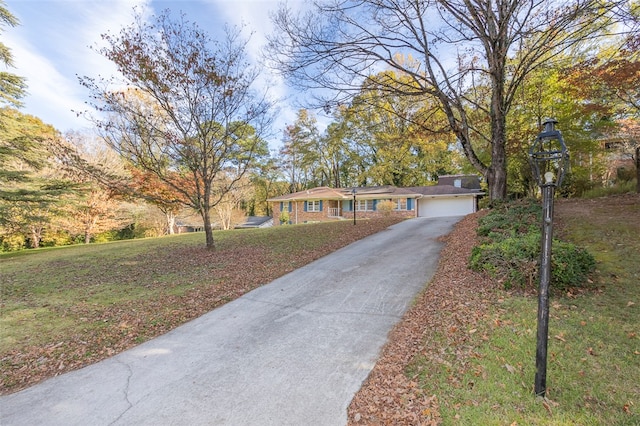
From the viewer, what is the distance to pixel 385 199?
944 inches

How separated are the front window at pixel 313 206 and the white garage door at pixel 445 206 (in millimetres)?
8744

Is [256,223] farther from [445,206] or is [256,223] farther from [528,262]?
[528,262]

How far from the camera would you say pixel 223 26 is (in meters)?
8.77

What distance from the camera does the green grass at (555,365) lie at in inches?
95.0

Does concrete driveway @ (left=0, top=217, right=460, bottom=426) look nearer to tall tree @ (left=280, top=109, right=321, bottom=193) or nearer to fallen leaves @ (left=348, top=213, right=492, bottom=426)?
fallen leaves @ (left=348, top=213, right=492, bottom=426)

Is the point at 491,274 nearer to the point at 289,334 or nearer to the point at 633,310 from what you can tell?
the point at 633,310

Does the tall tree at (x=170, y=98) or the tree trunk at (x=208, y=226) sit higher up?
the tall tree at (x=170, y=98)

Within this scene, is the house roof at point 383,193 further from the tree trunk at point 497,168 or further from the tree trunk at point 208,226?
the tree trunk at point 208,226

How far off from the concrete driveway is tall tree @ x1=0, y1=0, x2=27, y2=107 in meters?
13.1

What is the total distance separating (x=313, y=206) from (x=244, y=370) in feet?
75.4

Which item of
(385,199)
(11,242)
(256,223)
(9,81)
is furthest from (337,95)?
(256,223)

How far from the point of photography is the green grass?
95.0 inches

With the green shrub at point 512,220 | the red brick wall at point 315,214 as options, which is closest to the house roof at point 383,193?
the red brick wall at point 315,214

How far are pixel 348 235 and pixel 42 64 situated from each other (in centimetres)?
1173
